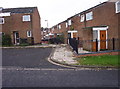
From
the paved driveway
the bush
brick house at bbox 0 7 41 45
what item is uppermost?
brick house at bbox 0 7 41 45

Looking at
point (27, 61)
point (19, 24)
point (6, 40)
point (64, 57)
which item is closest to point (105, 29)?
point (64, 57)

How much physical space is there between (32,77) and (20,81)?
0.74 metres

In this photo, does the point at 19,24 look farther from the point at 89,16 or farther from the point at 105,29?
the point at 105,29

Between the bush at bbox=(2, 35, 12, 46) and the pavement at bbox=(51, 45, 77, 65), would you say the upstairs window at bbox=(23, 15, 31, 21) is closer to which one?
the bush at bbox=(2, 35, 12, 46)

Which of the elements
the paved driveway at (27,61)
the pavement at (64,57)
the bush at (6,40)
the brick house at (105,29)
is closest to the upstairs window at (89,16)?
the brick house at (105,29)

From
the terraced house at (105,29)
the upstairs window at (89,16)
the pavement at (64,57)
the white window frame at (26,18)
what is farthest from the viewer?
the white window frame at (26,18)

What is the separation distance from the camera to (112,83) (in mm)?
6191

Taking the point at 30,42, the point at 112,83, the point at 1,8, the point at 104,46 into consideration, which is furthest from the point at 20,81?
the point at 1,8

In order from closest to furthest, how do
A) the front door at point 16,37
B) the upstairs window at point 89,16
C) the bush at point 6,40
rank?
the upstairs window at point 89,16
the bush at point 6,40
the front door at point 16,37

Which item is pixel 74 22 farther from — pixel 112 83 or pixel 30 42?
pixel 112 83

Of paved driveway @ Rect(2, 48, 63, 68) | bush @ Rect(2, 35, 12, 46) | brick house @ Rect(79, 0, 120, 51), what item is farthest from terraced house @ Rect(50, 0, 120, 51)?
bush @ Rect(2, 35, 12, 46)

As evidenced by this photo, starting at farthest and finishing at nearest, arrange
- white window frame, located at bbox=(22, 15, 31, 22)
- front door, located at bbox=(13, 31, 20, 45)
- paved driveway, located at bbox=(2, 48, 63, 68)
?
1. front door, located at bbox=(13, 31, 20, 45)
2. white window frame, located at bbox=(22, 15, 31, 22)
3. paved driveway, located at bbox=(2, 48, 63, 68)

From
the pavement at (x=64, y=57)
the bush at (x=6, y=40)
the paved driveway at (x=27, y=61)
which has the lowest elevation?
the paved driveway at (x=27, y=61)

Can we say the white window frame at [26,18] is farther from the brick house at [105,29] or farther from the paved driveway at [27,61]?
the paved driveway at [27,61]
